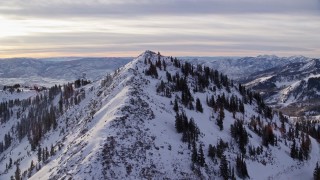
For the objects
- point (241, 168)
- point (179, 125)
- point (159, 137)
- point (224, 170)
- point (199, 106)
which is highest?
point (199, 106)

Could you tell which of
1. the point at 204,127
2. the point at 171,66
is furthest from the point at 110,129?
the point at 171,66

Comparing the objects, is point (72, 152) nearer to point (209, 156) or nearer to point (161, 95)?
point (209, 156)

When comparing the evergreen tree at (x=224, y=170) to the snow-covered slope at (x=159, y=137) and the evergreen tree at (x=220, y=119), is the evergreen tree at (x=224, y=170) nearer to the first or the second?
the snow-covered slope at (x=159, y=137)

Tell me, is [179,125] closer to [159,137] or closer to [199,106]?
[159,137]

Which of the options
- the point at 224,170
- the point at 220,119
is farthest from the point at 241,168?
the point at 220,119

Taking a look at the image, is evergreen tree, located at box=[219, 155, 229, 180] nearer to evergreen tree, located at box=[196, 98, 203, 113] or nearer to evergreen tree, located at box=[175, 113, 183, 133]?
evergreen tree, located at box=[175, 113, 183, 133]

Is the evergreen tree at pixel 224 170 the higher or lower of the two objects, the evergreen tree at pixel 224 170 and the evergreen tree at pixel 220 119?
the lower

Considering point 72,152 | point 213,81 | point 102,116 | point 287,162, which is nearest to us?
point 72,152

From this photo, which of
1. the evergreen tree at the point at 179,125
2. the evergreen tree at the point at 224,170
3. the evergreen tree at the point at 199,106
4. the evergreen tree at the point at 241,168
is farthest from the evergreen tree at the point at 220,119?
the evergreen tree at the point at 224,170
